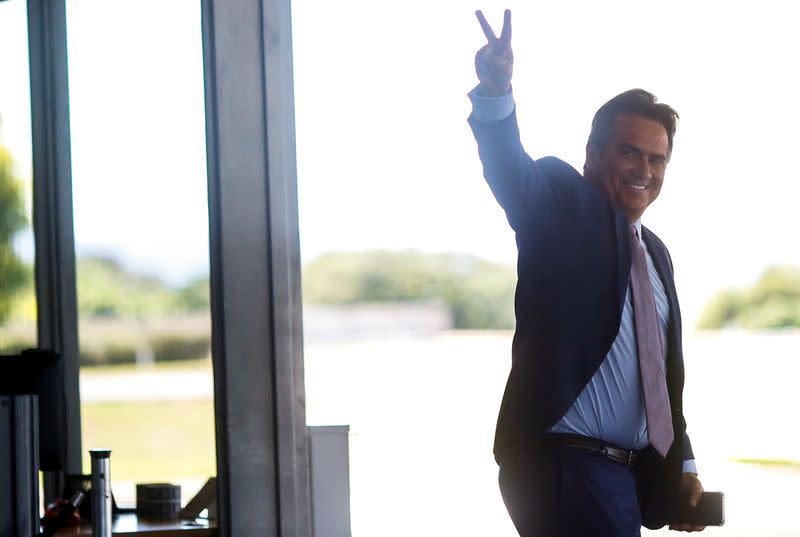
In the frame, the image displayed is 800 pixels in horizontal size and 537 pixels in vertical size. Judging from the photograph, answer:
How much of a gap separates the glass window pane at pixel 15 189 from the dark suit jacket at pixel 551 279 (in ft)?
9.27

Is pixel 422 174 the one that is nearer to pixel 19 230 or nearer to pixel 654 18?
pixel 654 18

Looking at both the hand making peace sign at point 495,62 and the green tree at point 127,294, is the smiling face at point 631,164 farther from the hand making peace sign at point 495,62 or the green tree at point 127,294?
the green tree at point 127,294

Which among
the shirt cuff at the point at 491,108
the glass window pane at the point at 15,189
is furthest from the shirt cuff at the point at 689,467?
the glass window pane at the point at 15,189

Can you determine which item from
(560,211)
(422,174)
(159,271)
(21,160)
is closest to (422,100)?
(422,174)

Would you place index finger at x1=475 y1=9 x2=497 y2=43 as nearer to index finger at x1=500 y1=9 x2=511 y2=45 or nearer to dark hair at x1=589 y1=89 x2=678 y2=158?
index finger at x1=500 y1=9 x2=511 y2=45

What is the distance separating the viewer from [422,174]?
26469 mm

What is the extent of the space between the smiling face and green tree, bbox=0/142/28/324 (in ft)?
9.95

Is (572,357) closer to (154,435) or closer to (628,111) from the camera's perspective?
(628,111)

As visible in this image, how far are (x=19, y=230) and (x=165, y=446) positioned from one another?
688 inches

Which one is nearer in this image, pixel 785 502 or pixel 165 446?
pixel 785 502

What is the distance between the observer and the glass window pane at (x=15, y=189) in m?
4.19

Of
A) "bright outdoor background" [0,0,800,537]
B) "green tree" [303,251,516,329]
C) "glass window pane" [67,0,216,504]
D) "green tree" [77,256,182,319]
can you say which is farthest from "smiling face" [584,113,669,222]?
"green tree" [303,251,516,329]

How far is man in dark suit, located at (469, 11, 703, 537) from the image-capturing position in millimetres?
1727

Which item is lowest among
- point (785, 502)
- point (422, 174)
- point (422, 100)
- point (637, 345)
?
point (785, 502)
